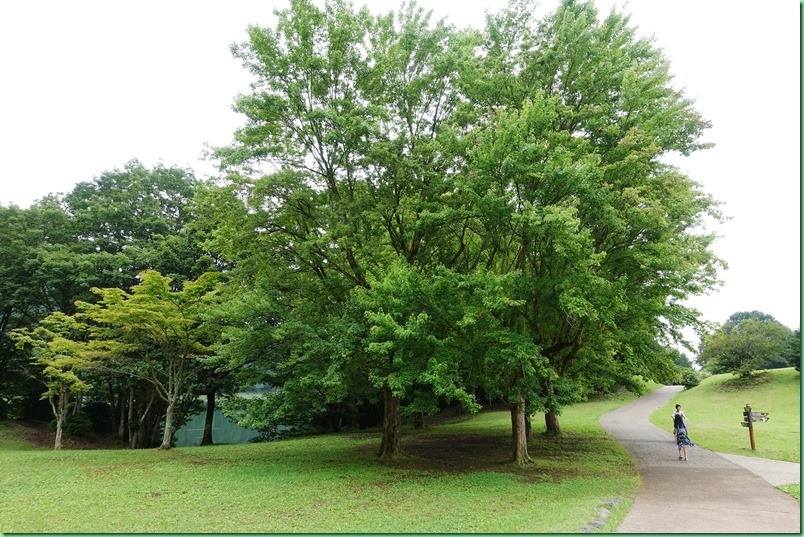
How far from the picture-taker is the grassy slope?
1484 centimetres

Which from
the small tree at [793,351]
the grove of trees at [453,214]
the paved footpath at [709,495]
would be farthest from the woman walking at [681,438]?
the small tree at [793,351]

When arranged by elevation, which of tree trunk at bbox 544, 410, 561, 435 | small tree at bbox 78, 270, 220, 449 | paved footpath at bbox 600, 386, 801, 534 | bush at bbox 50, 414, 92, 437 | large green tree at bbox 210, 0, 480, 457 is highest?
large green tree at bbox 210, 0, 480, 457

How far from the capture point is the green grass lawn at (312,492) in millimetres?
7328

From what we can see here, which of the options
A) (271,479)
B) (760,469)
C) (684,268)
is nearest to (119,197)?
(271,479)

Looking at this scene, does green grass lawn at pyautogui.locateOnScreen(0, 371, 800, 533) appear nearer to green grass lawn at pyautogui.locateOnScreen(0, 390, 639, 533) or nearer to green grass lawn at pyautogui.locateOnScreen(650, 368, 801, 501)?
green grass lawn at pyautogui.locateOnScreen(0, 390, 639, 533)

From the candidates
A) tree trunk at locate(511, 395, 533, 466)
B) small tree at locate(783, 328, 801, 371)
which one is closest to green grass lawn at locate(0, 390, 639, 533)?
tree trunk at locate(511, 395, 533, 466)

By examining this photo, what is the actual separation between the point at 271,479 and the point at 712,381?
39666 millimetres

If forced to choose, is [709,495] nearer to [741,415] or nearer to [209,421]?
[741,415]

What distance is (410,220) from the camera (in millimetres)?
13969

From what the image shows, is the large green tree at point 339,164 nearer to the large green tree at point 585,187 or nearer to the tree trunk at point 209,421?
the large green tree at point 585,187

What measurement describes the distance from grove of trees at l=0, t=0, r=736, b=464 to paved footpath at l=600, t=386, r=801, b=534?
8.46 feet

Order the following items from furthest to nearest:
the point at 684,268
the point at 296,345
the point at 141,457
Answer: the point at 141,457 → the point at 296,345 → the point at 684,268

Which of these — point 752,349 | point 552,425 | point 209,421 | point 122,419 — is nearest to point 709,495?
point 552,425

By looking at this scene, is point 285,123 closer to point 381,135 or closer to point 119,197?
point 381,135
